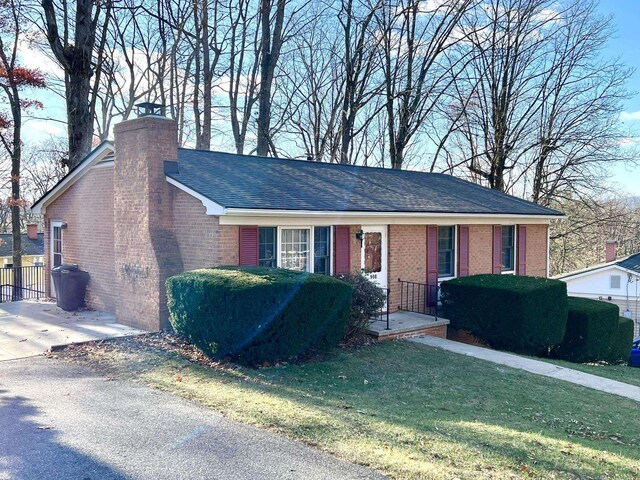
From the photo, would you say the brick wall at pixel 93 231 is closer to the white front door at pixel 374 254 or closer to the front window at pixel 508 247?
the white front door at pixel 374 254

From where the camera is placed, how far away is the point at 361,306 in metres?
10.1

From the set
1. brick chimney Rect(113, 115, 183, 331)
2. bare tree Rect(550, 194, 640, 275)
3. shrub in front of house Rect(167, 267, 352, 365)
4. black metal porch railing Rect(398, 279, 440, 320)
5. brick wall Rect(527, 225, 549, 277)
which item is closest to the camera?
shrub in front of house Rect(167, 267, 352, 365)

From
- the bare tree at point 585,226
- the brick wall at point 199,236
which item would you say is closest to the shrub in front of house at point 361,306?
the brick wall at point 199,236

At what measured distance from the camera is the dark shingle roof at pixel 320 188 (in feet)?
35.7

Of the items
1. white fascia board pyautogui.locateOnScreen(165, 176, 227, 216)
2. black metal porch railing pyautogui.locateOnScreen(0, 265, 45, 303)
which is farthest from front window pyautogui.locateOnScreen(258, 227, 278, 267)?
black metal porch railing pyautogui.locateOnScreen(0, 265, 45, 303)

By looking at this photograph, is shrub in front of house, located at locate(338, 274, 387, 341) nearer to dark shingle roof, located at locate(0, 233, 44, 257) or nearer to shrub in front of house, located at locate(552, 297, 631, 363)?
shrub in front of house, located at locate(552, 297, 631, 363)

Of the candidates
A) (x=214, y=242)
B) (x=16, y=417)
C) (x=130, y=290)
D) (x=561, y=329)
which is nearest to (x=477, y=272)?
(x=561, y=329)

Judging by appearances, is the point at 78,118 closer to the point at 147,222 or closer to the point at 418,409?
the point at 147,222

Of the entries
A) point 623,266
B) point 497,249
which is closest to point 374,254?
point 497,249

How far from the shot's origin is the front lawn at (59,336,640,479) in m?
4.97

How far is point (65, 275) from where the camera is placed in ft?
43.9

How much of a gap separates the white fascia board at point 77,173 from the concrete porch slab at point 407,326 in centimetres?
744

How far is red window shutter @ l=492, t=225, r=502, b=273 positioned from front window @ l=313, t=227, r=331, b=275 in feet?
20.3

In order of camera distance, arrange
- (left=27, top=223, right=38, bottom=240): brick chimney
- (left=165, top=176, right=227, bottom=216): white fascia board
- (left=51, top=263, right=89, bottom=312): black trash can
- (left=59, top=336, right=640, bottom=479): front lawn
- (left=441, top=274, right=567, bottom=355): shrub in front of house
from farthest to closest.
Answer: (left=27, top=223, right=38, bottom=240): brick chimney
(left=51, top=263, right=89, bottom=312): black trash can
(left=441, top=274, right=567, bottom=355): shrub in front of house
(left=165, top=176, right=227, bottom=216): white fascia board
(left=59, top=336, right=640, bottom=479): front lawn
